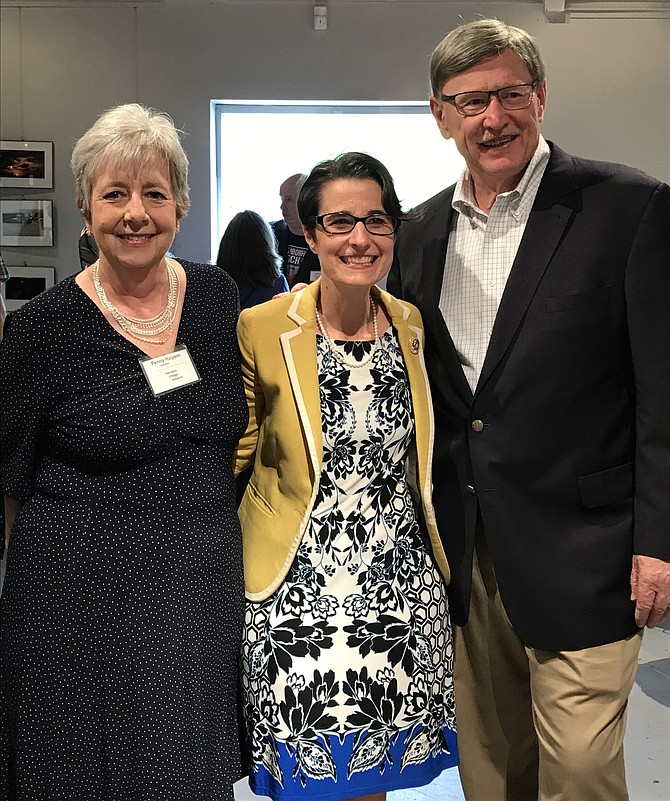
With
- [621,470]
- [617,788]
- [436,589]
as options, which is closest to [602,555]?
[621,470]

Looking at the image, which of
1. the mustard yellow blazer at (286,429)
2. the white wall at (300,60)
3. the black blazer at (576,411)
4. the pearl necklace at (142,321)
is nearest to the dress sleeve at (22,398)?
the pearl necklace at (142,321)

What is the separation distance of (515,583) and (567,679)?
0.78 feet

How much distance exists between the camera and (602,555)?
1.86 m

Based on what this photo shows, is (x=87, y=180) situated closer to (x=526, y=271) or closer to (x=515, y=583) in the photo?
(x=526, y=271)

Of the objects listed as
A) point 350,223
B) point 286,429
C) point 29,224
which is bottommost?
point 286,429

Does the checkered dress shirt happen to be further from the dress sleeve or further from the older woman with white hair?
the dress sleeve

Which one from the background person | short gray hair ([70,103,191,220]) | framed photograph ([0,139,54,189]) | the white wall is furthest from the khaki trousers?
framed photograph ([0,139,54,189])

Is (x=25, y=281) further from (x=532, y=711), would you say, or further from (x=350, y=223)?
(x=532, y=711)

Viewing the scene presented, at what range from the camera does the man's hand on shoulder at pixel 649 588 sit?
5.92 ft

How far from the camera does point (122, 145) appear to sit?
5.66 feet

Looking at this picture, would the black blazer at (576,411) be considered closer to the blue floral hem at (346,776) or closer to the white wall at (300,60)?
the blue floral hem at (346,776)

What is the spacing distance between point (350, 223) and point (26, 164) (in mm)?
5423

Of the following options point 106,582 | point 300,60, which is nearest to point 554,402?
point 106,582

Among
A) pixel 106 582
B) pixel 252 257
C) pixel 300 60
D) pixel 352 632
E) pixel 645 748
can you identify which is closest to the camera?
pixel 106 582
